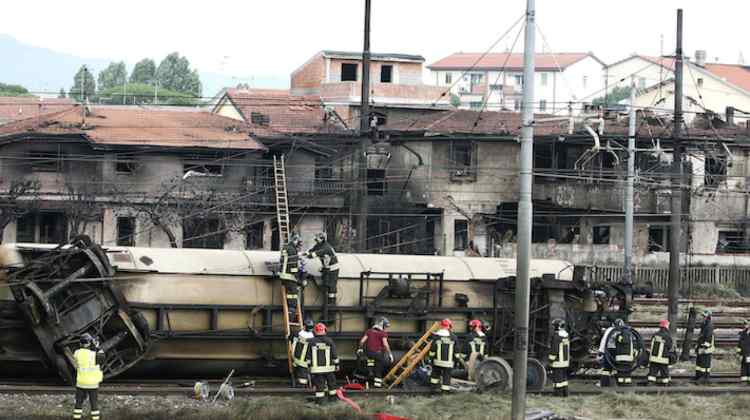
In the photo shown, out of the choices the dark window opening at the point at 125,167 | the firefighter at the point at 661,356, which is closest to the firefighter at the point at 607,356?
the firefighter at the point at 661,356

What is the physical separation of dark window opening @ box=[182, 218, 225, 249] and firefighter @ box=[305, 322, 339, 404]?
2627 cm

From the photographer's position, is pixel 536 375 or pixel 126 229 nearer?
pixel 536 375

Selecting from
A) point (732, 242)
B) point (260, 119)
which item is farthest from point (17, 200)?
point (732, 242)

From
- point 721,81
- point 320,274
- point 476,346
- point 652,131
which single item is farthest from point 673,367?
point 721,81

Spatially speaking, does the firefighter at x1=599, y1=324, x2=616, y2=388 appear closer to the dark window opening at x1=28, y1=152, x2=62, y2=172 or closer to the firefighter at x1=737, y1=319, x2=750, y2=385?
the firefighter at x1=737, y1=319, x2=750, y2=385

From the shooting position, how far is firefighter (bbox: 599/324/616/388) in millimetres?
21812

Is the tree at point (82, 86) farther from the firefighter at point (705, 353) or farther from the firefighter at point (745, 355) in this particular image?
the firefighter at point (745, 355)

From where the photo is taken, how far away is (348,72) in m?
66.1

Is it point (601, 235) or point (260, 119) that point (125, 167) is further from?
point (601, 235)

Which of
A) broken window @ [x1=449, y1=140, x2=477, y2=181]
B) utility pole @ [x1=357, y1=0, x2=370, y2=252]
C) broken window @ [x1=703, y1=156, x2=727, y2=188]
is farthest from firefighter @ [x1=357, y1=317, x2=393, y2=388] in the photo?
broken window @ [x1=703, y1=156, x2=727, y2=188]

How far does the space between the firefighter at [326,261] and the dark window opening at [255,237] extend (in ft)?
84.5

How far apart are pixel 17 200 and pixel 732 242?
106 ft

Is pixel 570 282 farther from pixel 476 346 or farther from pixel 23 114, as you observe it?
pixel 23 114

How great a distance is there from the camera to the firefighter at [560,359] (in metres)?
20.5
